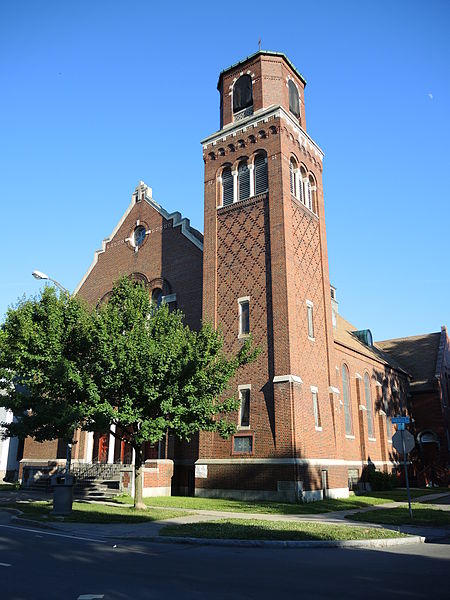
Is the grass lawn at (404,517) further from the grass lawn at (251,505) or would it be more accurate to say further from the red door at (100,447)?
the red door at (100,447)

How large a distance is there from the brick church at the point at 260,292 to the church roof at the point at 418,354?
12179 millimetres

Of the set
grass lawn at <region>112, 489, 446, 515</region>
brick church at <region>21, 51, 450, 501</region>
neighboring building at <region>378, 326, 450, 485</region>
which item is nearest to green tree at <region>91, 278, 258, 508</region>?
grass lawn at <region>112, 489, 446, 515</region>

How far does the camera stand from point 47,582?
7.45 m

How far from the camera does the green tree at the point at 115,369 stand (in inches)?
674

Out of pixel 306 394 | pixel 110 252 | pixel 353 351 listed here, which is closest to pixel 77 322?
pixel 306 394

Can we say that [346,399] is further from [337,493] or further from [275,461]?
[275,461]

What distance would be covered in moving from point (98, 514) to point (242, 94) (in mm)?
23002

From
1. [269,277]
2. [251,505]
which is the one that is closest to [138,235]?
[269,277]

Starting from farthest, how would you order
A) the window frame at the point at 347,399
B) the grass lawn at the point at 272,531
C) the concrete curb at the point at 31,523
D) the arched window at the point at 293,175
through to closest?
the window frame at the point at 347,399 < the arched window at the point at 293,175 < the concrete curb at the point at 31,523 < the grass lawn at the point at 272,531

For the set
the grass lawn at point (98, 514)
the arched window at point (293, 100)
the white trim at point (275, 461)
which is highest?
the arched window at point (293, 100)

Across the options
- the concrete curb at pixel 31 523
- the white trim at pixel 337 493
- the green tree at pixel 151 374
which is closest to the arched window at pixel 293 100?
the green tree at pixel 151 374

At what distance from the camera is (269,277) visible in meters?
24.5

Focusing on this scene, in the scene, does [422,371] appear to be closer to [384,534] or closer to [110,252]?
[110,252]

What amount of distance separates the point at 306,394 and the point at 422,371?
84.8 feet
